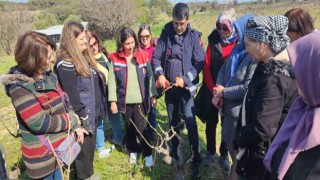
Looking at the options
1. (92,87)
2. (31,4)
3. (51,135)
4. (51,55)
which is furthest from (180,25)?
(31,4)

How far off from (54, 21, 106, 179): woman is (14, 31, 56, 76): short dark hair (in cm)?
60

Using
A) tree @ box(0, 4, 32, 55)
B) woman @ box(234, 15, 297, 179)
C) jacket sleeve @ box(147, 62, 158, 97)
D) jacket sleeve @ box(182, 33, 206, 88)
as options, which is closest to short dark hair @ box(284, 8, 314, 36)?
woman @ box(234, 15, 297, 179)

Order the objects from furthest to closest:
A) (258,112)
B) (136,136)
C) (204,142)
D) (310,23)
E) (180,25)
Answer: (204,142), (136,136), (180,25), (310,23), (258,112)

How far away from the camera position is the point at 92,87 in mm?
3162

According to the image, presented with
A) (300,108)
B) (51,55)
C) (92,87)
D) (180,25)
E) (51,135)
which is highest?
(180,25)

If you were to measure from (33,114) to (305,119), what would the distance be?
190 centimetres

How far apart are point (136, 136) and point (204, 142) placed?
1273mm

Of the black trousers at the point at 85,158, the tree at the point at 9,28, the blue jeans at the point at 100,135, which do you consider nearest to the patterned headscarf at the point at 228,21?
the black trousers at the point at 85,158

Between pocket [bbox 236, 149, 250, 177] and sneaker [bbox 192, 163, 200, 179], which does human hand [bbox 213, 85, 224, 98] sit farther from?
sneaker [bbox 192, 163, 200, 179]

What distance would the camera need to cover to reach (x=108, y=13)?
30.7 metres

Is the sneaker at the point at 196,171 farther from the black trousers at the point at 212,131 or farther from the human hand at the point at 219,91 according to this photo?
the human hand at the point at 219,91

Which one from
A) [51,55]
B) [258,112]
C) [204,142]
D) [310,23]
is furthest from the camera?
[204,142]

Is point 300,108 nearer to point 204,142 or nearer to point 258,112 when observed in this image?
point 258,112

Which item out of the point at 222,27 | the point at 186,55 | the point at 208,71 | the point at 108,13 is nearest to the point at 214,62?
the point at 208,71
